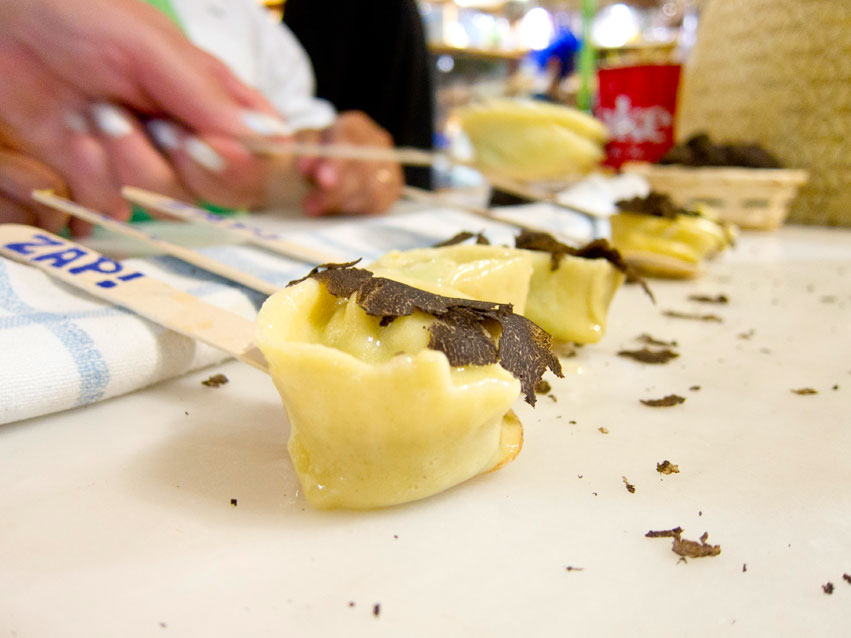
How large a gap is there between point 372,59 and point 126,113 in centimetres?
162

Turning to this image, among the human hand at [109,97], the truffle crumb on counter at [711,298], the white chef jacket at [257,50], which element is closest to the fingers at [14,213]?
the human hand at [109,97]

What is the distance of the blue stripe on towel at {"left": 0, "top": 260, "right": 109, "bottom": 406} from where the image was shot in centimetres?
56

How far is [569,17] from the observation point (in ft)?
19.2

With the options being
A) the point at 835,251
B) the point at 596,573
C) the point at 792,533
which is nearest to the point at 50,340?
the point at 596,573

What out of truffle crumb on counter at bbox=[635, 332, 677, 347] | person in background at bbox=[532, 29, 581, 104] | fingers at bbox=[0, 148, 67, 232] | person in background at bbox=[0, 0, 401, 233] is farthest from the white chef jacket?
person in background at bbox=[532, 29, 581, 104]

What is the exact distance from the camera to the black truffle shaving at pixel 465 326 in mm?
453

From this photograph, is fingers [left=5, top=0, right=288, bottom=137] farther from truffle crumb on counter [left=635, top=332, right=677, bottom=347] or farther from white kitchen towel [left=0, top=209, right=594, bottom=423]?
truffle crumb on counter [left=635, top=332, right=677, bottom=347]

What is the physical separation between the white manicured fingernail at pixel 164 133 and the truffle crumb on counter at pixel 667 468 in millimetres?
1089

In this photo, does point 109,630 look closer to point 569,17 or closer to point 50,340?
point 50,340

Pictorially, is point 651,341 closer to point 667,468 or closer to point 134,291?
point 667,468

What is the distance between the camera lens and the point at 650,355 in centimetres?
75

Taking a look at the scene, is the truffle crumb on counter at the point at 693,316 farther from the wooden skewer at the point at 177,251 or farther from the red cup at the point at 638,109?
the red cup at the point at 638,109

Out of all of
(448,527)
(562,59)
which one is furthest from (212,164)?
(562,59)

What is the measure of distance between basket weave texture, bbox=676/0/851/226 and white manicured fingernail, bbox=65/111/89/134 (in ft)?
5.79
